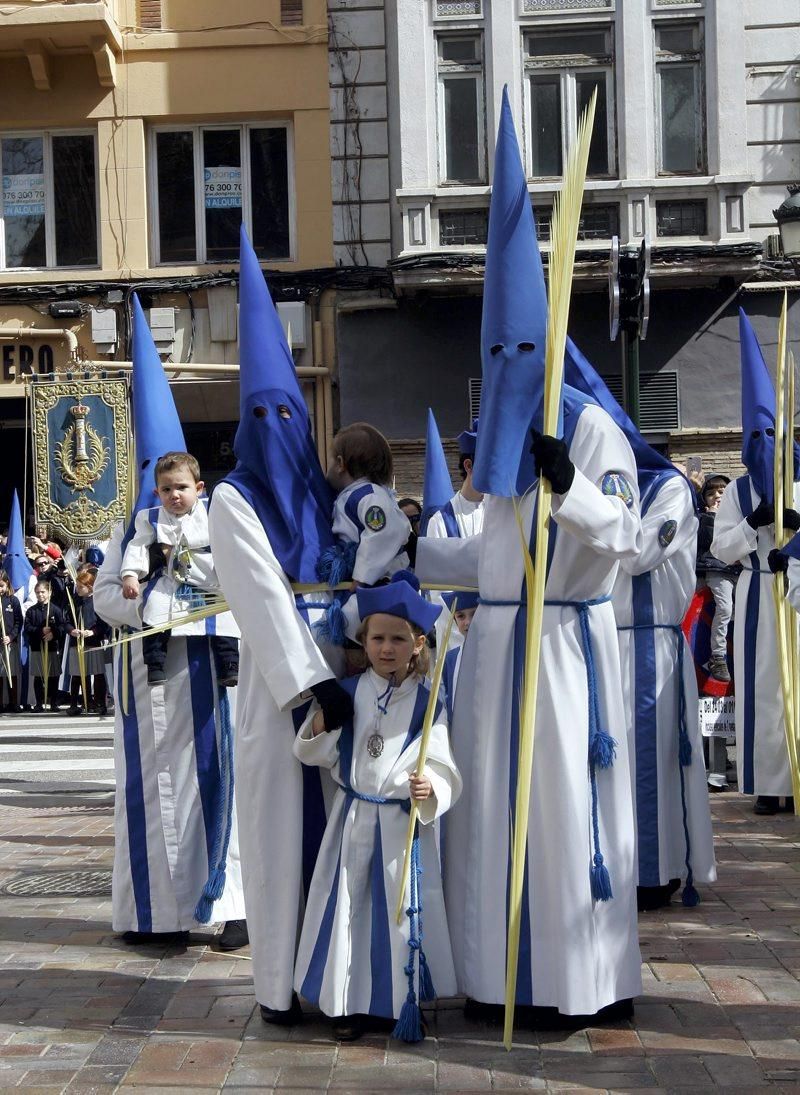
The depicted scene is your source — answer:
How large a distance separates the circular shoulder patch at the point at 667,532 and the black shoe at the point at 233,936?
7.88 feet

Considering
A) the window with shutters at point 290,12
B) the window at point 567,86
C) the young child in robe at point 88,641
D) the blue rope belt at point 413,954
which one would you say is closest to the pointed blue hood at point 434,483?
the blue rope belt at point 413,954

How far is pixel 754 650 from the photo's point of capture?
360 inches

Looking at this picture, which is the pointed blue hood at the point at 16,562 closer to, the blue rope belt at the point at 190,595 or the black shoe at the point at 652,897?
the blue rope belt at the point at 190,595

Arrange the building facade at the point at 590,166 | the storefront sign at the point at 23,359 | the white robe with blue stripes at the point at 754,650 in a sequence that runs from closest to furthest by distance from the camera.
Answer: the white robe with blue stripes at the point at 754,650, the building facade at the point at 590,166, the storefront sign at the point at 23,359

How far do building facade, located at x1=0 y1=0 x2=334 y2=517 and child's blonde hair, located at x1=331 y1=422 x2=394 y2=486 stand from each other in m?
13.4

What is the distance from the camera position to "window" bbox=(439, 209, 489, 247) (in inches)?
706

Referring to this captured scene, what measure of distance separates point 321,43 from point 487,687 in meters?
15.3

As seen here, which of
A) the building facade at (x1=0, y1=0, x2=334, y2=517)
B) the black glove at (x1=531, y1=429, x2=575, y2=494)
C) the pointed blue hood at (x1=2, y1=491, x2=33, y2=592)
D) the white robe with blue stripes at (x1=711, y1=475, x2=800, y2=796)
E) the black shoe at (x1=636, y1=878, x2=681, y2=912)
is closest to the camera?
the black glove at (x1=531, y1=429, x2=575, y2=494)

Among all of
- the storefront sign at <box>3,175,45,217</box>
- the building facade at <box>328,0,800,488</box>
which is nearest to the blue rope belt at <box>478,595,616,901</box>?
the building facade at <box>328,0,800,488</box>

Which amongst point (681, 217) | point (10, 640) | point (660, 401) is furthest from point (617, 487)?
point (681, 217)

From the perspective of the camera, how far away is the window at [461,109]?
18000 mm

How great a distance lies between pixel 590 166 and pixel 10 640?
8689mm

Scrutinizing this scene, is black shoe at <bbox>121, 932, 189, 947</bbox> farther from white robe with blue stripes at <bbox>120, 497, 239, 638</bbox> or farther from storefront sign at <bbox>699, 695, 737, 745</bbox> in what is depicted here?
storefront sign at <bbox>699, 695, 737, 745</bbox>

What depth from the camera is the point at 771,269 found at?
18062mm
